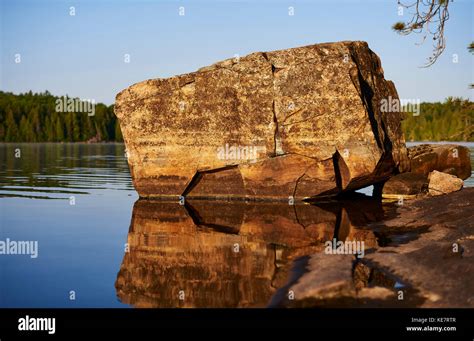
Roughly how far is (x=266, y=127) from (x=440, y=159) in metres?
10.3

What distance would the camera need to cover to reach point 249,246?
15180 mm

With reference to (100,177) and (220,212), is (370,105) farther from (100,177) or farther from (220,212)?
(100,177)

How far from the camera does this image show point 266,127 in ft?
78.9

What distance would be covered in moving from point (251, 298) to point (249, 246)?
4.82 metres

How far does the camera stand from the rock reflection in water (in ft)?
35.5

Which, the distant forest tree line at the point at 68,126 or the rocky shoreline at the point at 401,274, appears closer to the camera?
the rocky shoreline at the point at 401,274

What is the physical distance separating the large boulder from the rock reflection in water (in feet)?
15.8

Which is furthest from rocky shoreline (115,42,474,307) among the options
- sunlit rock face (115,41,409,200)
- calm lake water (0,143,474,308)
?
calm lake water (0,143,474,308)

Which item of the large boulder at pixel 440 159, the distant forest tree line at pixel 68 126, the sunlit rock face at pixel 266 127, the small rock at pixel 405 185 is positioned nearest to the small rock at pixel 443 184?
the small rock at pixel 405 185

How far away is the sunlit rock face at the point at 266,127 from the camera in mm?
23469

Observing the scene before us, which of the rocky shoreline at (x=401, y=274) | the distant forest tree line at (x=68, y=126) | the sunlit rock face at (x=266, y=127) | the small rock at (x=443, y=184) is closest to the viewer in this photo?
the rocky shoreline at (x=401, y=274)

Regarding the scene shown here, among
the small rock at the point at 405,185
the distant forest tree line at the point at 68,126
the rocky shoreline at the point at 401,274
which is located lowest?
the rocky shoreline at the point at 401,274

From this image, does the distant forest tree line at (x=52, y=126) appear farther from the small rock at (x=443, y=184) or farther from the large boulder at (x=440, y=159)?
the small rock at (x=443, y=184)

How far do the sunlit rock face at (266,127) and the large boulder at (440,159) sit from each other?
8.78 ft
